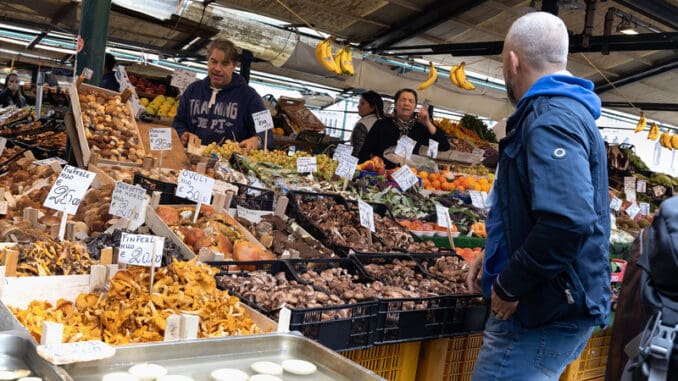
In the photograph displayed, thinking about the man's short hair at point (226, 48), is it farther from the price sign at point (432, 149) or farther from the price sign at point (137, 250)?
the price sign at point (137, 250)

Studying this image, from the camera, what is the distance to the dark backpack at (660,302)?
159 cm

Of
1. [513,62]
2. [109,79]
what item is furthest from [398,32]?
[513,62]

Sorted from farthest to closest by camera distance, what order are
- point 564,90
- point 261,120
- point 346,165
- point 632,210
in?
point 632,210 → point 261,120 → point 346,165 → point 564,90

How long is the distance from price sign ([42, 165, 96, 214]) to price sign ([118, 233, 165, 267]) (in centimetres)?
54

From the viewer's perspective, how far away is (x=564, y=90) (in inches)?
88.3

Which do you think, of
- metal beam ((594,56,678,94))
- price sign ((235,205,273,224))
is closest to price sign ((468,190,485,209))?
price sign ((235,205,273,224))

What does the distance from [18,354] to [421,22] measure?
9.77m

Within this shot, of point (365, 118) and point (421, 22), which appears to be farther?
point (421, 22)

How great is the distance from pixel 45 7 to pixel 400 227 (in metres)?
7.47

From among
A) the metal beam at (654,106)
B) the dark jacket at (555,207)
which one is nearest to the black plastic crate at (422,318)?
the dark jacket at (555,207)

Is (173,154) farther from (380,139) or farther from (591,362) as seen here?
(591,362)

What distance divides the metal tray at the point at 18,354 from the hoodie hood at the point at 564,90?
5.85 ft

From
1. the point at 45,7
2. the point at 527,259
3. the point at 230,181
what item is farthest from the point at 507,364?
the point at 45,7

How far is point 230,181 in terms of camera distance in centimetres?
450
